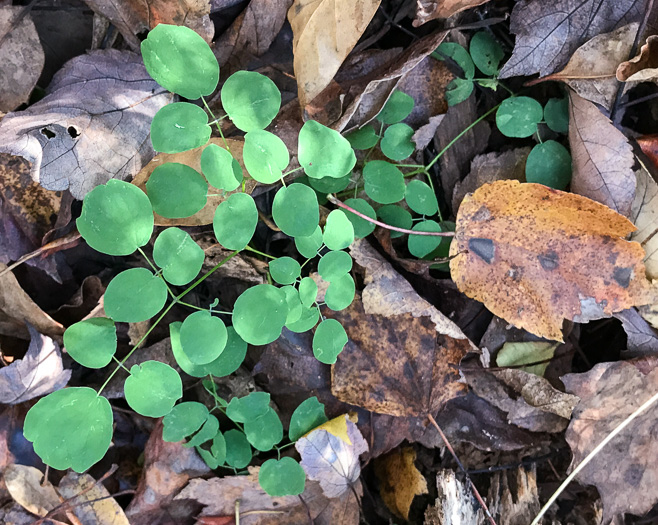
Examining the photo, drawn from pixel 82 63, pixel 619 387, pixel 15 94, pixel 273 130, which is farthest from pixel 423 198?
pixel 15 94

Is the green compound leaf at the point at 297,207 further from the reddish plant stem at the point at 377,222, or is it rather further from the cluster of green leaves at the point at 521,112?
the cluster of green leaves at the point at 521,112

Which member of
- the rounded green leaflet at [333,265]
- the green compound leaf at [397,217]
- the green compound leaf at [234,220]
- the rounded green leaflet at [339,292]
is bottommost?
the rounded green leaflet at [339,292]

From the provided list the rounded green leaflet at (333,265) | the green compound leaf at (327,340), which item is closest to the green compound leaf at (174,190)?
the rounded green leaflet at (333,265)

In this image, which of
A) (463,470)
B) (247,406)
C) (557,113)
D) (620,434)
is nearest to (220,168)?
(247,406)

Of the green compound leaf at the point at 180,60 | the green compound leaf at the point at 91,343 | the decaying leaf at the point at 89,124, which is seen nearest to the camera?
the green compound leaf at the point at 180,60

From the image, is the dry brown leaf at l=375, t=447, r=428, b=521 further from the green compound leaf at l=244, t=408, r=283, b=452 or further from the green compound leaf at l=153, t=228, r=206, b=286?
the green compound leaf at l=153, t=228, r=206, b=286

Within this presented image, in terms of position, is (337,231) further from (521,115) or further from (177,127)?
(521,115)
